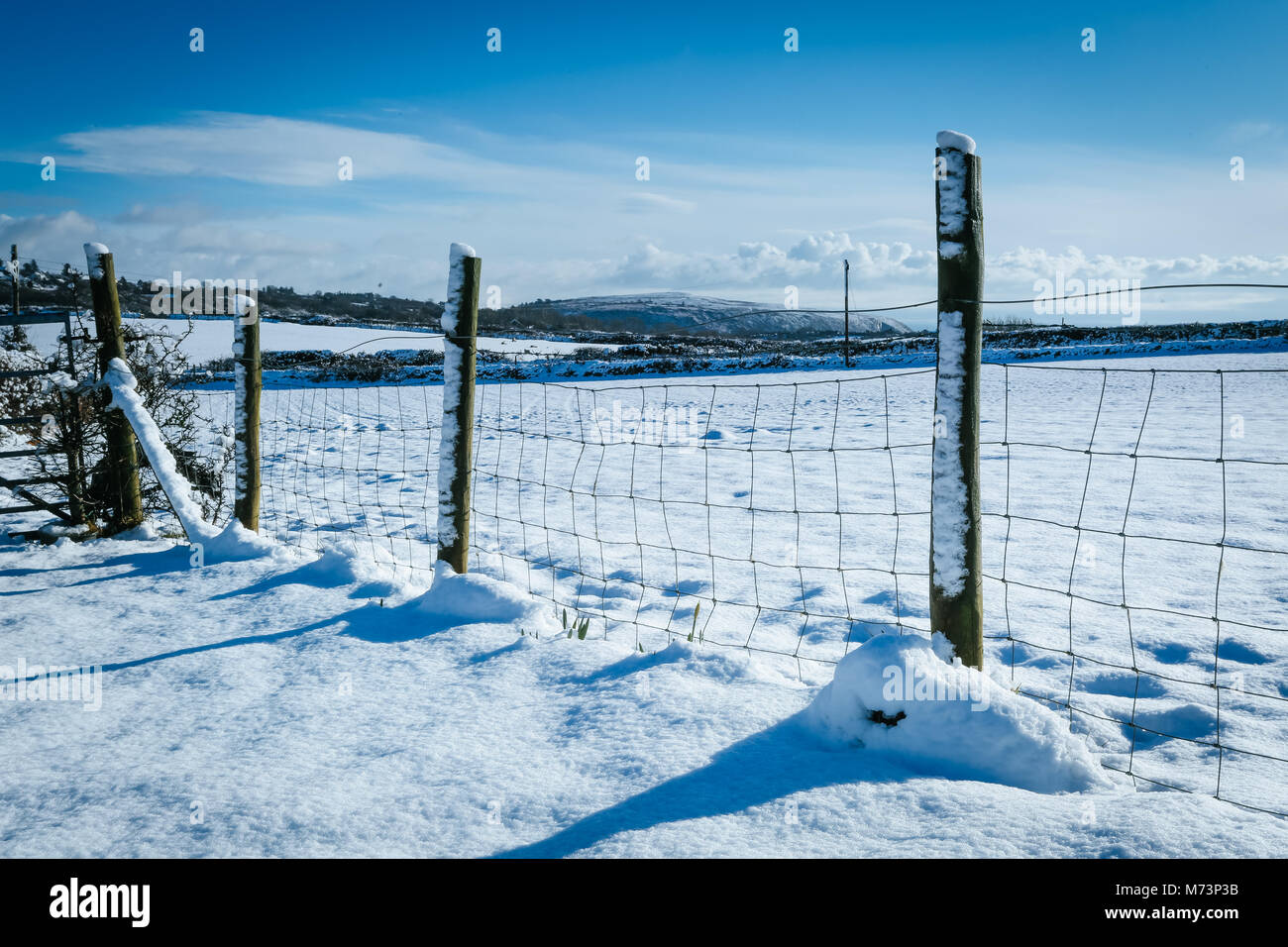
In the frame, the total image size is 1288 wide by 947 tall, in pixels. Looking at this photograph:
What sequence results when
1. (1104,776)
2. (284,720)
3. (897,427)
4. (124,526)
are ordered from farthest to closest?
(897,427) < (124,526) < (284,720) < (1104,776)

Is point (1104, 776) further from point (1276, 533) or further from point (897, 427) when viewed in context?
point (897, 427)

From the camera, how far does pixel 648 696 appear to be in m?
2.85

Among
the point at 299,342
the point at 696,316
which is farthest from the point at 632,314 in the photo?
the point at 299,342

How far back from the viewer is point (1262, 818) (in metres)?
1.99

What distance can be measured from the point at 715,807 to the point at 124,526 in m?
5.86

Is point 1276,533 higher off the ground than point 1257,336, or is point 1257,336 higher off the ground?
point 1257,336

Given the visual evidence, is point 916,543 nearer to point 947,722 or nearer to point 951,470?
point 951,470

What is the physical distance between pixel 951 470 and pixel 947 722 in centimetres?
87

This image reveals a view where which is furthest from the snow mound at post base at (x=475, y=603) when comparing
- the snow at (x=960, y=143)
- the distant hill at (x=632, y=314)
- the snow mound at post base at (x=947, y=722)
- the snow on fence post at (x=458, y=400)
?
the distant hill at (x=632, y=314)

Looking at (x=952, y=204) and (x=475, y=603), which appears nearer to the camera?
(x=952, y=204)

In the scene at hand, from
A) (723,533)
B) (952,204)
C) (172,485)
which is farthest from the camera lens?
(723,533)
